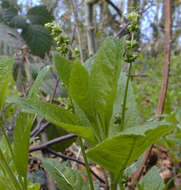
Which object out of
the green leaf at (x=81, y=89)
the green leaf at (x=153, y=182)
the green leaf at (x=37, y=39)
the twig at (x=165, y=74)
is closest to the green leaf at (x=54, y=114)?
the green leaf at (x=81, y=89)

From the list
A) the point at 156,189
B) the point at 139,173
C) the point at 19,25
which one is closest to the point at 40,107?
the point at 156,189

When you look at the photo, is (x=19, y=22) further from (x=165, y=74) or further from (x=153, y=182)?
(x=153, y=182)

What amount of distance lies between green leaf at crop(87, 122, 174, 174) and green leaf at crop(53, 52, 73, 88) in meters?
0.18

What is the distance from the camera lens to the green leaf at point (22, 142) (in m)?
0.51

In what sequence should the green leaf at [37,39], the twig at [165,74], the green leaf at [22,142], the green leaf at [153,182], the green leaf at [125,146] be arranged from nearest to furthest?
the green leaf at [125,146] < the green leaf at [22,142] < the green leaf at [153,182] < the twig at [165,74] < the green leaf at [37,39]

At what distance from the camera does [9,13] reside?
146cm

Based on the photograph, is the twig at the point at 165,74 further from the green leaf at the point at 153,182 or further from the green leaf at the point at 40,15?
the green leaf at the point at 40,15

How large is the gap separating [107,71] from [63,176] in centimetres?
30

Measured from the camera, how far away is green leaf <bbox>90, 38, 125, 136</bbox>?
Result: 0.49m

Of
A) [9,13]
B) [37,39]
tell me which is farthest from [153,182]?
[9,13]

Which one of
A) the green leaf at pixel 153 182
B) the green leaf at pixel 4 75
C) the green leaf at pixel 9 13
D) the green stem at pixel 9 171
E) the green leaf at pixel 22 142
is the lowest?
the green leaf at pixel 153 182

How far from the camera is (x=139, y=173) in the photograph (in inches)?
41.3

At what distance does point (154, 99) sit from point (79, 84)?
6.23 ft

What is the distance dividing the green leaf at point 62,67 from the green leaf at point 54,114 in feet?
0.26
